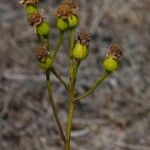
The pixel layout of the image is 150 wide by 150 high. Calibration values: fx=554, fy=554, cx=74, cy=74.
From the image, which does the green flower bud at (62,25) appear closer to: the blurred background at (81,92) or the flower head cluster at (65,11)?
the flower head cluster at (65,11)

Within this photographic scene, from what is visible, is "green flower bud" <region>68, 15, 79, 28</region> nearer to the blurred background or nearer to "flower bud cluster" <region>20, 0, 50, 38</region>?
"flower bud cluster" <region>20, 0, 50, 38</region>

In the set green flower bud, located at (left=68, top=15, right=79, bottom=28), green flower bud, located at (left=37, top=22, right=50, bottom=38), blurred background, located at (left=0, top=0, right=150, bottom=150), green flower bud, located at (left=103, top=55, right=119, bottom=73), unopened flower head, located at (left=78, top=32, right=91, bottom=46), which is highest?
green flower bud, located at (left=68, top=15, right=79, bottom=28)

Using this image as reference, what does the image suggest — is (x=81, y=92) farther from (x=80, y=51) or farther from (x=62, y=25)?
(x=80, y=51)

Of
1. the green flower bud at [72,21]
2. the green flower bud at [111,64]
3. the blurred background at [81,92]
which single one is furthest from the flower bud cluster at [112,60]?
the blurred background at [81,92]

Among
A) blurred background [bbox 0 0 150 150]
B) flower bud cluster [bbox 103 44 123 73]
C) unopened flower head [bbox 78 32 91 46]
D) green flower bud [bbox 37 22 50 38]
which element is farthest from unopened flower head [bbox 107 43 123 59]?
blurred background [bbox 0 0 150 150]

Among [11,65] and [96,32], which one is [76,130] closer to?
[11,65]

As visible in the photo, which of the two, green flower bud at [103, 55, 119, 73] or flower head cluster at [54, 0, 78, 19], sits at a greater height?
flower head cluster at [54, 0, 78, 19]
